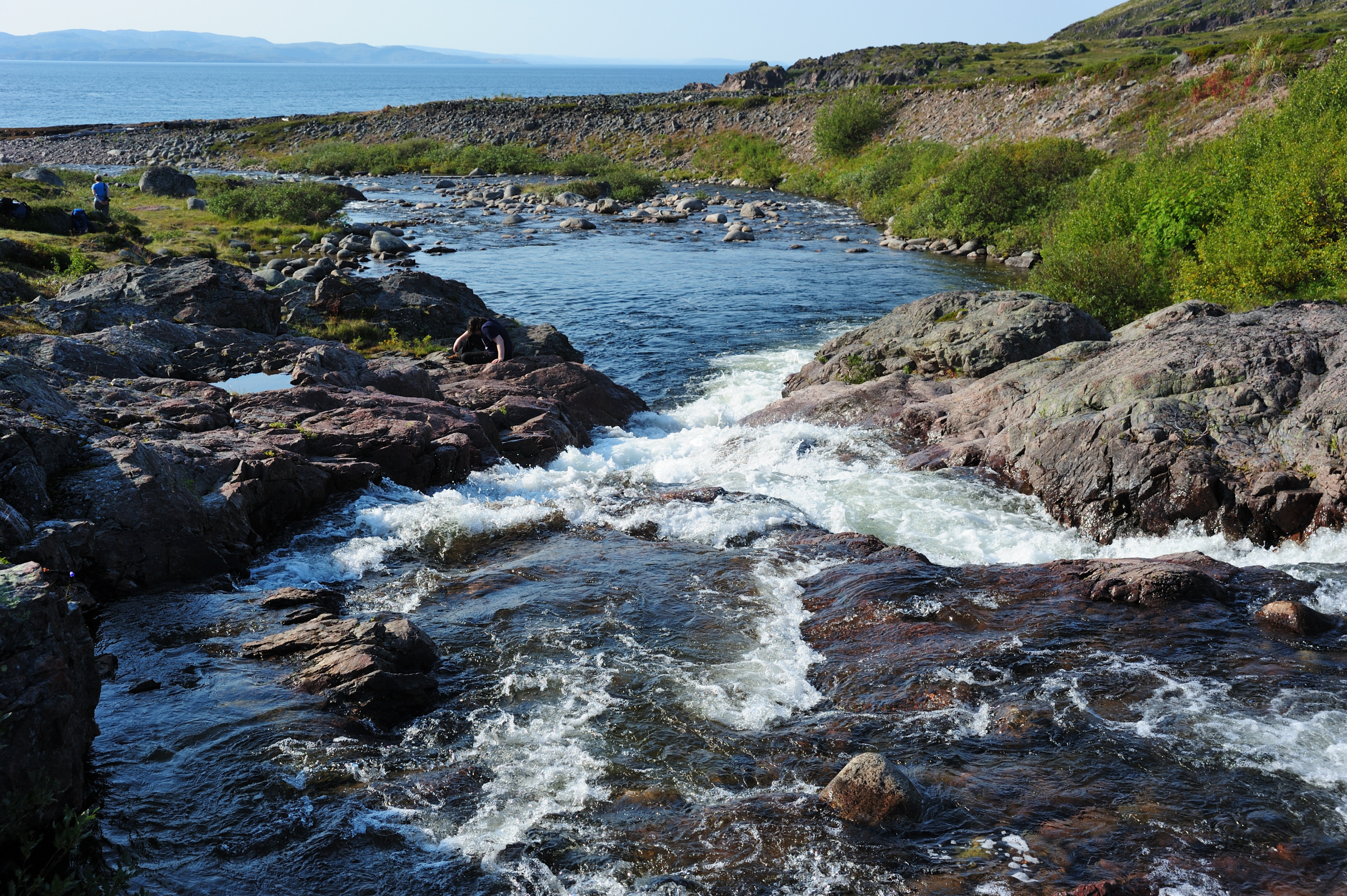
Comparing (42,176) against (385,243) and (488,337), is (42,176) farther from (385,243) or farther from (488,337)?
(488,337)

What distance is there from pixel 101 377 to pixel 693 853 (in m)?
14.6

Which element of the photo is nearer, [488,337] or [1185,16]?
[488,337]

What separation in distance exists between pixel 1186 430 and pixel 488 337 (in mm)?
16087

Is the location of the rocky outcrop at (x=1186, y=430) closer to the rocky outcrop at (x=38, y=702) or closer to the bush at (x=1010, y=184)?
the rocky outcrop at (x=38, y=702)

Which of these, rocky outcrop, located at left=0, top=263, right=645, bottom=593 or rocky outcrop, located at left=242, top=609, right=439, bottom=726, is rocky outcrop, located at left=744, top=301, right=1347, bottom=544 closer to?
rocky outcrop, located at left=0, top=263, right=645, bottom=593

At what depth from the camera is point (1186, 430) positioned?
13.9 meters

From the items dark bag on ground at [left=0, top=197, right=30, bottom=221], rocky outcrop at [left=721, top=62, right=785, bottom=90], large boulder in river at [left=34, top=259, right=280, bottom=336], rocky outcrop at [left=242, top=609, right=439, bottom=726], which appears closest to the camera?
rocky outcrop at [left=242, top=609, right=439, bottom=726]

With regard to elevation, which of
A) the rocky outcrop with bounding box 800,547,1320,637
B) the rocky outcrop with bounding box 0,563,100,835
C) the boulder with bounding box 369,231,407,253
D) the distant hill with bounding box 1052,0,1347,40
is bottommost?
the rocky outcrop with bounding box 800,547,1320,637

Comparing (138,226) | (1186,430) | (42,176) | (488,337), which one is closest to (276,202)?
(138,226)

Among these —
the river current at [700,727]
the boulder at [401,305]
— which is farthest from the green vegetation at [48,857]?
the boulder at [401,305]

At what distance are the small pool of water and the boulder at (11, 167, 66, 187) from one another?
1348 inches

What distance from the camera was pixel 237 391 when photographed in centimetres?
1752

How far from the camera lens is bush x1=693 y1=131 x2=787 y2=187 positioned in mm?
71312

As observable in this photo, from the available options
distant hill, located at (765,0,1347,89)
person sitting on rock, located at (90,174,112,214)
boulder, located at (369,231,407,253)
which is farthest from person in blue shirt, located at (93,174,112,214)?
distant hill, located at (765,0,1347,89)
